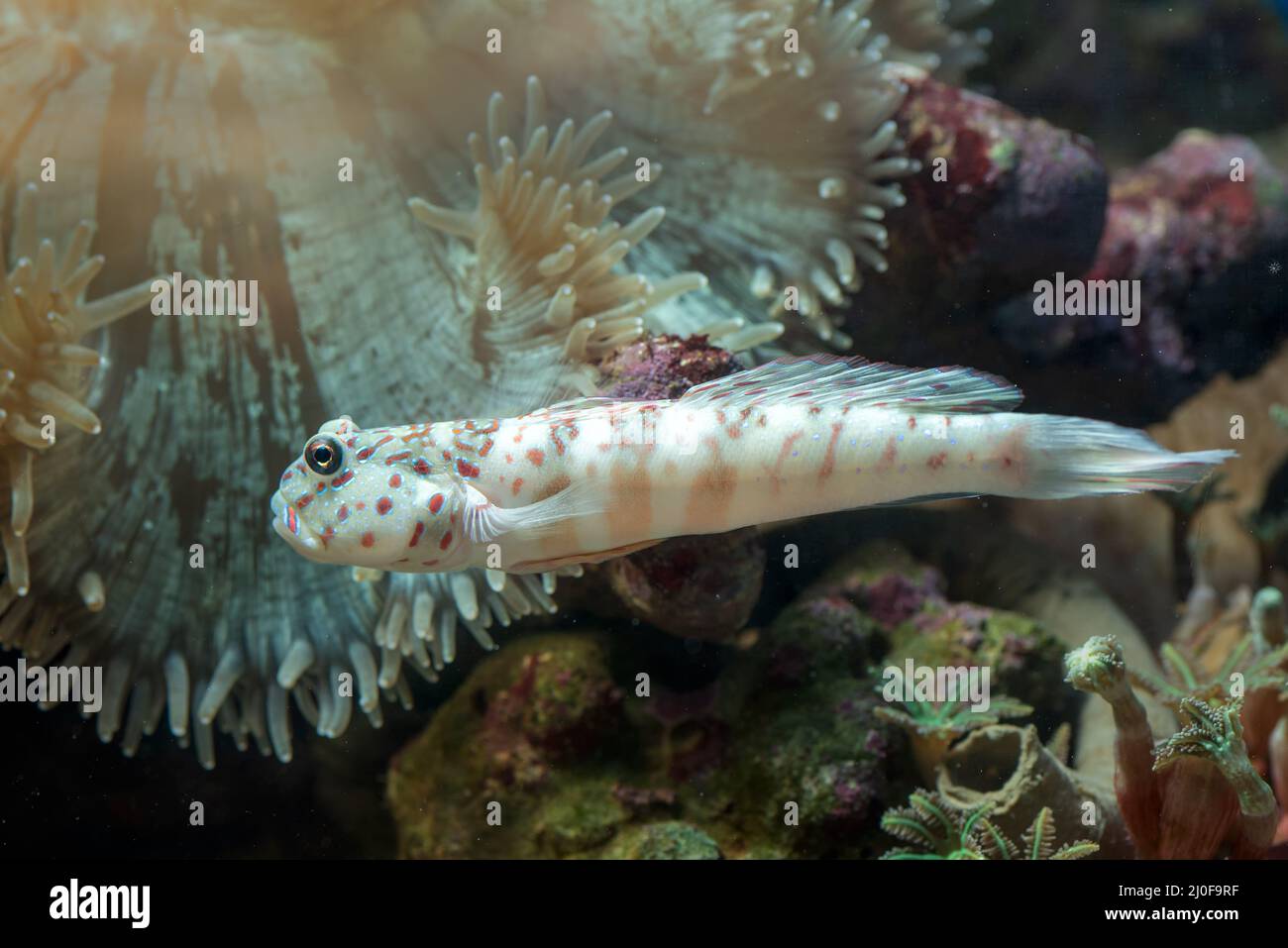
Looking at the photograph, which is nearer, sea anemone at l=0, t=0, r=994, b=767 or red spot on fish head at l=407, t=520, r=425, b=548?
red spot on fish head at l=407, t=520, r=425, b=548

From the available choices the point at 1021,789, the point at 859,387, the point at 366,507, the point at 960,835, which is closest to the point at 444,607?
the point at 366,507

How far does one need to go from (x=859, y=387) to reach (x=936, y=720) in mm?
1159

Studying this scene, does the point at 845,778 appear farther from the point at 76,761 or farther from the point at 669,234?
the point at 76,761

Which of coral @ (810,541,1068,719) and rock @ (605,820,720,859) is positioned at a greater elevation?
coral @ (810,541,1068,719)

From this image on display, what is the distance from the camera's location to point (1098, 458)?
187 centimetres

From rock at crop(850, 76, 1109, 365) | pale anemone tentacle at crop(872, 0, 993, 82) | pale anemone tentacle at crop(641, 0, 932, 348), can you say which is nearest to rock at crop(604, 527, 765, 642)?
pale anemone tentacle at crop(641, 0, 932, 348)

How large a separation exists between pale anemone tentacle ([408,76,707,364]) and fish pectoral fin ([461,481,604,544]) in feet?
2.39

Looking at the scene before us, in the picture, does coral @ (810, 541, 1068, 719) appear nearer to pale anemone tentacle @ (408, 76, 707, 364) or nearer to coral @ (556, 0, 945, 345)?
coral @ (556, 0, 945, 345)

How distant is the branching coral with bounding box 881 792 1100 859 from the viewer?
92.0 inches

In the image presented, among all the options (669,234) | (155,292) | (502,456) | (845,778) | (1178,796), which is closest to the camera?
(502,456)

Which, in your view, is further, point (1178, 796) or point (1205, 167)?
point (1205, 167)
